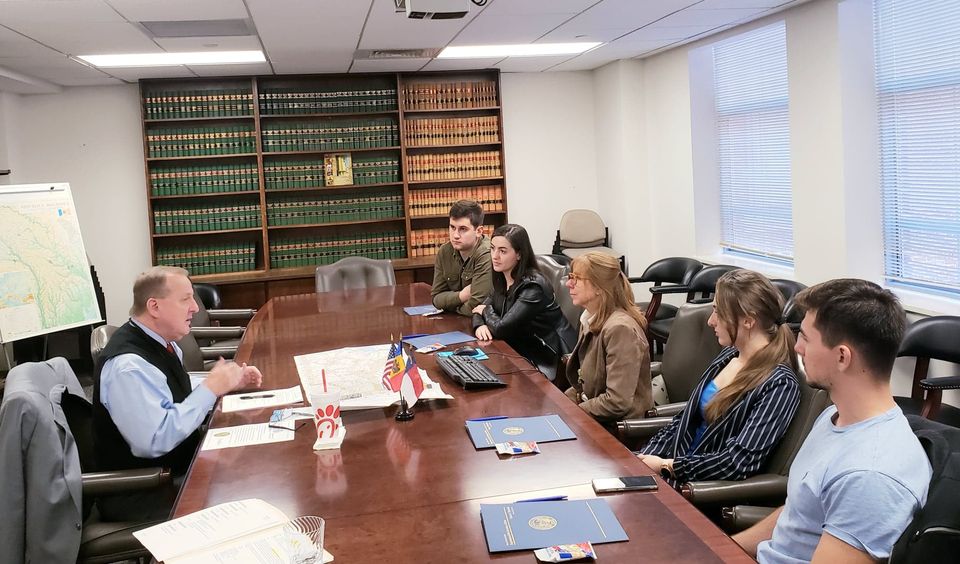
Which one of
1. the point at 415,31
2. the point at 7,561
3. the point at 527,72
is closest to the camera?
the point at 7,561

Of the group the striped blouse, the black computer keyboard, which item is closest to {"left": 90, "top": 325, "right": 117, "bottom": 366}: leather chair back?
the black computer keyboard

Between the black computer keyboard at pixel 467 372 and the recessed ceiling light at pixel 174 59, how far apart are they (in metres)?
4.09

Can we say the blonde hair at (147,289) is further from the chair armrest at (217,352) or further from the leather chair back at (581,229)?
the leather chair back at (581,229)

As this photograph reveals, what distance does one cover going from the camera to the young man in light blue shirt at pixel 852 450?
1.71 metres

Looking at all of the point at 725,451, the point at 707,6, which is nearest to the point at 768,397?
the point at 725,451

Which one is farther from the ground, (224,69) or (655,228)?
(224,69)

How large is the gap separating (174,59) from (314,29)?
1.71 metres

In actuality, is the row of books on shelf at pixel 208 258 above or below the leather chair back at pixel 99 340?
above

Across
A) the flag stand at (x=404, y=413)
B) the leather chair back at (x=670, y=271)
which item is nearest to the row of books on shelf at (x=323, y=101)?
the leather chair back at (x=670, y=271)

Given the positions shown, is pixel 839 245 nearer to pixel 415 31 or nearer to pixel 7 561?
pixel 415 31

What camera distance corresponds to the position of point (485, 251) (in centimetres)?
515

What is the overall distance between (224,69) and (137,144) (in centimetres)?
144

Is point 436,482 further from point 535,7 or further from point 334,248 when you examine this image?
point 334,248

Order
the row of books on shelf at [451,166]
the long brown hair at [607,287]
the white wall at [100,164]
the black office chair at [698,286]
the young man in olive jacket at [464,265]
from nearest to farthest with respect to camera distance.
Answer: the long brown hair at [607,287] → the young man in olive jacket at [464,265] → the black office chair at [698,286] → the white wall at [100,164] → the row of books on shelf at [451,166]
